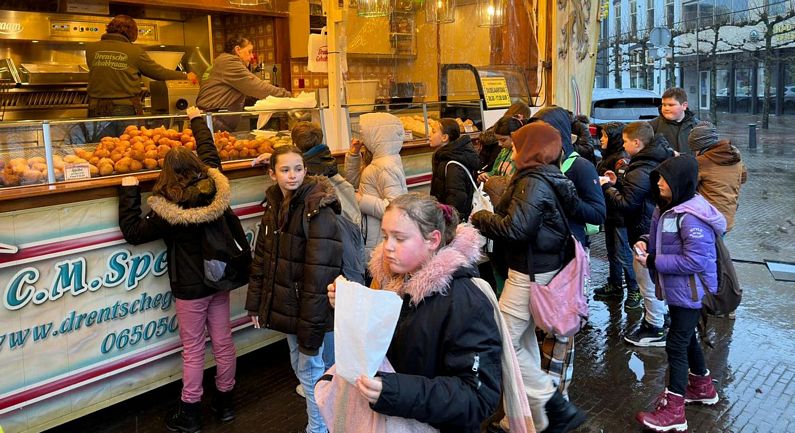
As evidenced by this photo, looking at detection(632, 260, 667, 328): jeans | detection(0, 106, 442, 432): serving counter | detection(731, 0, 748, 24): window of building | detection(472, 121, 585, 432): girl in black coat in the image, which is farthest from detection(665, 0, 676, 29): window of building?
detection(0, 106, 442, 432): serving counter

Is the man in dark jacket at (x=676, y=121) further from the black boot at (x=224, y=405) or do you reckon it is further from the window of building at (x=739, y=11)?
the window of building at (x=739, y=11)

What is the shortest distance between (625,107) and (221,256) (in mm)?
12769

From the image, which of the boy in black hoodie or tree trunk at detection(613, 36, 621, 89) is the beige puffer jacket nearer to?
the boy in black hoodie

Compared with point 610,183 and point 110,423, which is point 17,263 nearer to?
point 110,423

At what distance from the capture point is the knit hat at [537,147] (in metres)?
3.90

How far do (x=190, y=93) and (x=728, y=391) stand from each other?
24.8ft

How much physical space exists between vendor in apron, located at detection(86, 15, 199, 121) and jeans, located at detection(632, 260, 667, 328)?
14.5 ft

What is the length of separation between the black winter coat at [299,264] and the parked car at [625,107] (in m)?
12.2

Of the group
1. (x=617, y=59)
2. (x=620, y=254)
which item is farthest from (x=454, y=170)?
(x=617, y=59)

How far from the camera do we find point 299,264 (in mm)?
3711

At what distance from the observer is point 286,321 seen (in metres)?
3.74

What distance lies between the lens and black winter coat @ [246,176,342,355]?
11.8ft

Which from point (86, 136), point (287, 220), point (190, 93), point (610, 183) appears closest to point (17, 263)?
point (86, 136)

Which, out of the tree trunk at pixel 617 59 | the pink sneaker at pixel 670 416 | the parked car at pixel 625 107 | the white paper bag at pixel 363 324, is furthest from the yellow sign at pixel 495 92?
the tree trunk at pixel 617 59
